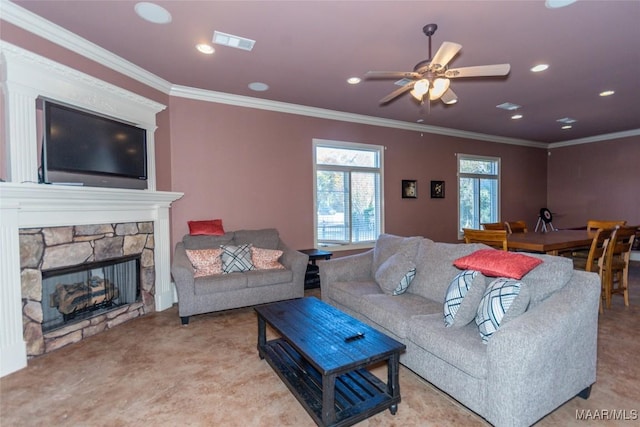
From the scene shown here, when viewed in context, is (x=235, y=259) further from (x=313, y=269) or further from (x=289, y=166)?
(x=289, y=166)

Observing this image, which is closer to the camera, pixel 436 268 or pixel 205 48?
pixel 436 268

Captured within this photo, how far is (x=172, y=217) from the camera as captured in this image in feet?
13.9

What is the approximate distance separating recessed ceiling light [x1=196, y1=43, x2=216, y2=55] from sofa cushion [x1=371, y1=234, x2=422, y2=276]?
2.68 m

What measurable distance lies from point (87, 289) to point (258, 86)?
118 inches

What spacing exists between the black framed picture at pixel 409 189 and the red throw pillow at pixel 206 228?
138 inches

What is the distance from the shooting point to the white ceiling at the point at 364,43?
97.3 inches

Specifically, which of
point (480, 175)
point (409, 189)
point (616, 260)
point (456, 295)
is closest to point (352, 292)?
point (456, 295)

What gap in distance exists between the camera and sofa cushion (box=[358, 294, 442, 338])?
7.79 feet

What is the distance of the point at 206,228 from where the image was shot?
4.19 m

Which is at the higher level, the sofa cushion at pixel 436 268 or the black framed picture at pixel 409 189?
the black framed picture at pixel 409 189

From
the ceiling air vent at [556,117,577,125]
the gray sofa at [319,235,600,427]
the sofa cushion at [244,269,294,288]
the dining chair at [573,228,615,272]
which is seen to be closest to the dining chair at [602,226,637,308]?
the dining chair at [573,228,615,272]

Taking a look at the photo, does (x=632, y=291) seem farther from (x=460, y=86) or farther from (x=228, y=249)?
(x=228, y=249)

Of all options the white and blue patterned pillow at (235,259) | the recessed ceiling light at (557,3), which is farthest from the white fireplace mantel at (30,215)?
the recessed ceiling light at (557,3)

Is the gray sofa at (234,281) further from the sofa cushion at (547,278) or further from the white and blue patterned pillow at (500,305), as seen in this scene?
the sofa cushion at (547,278)
